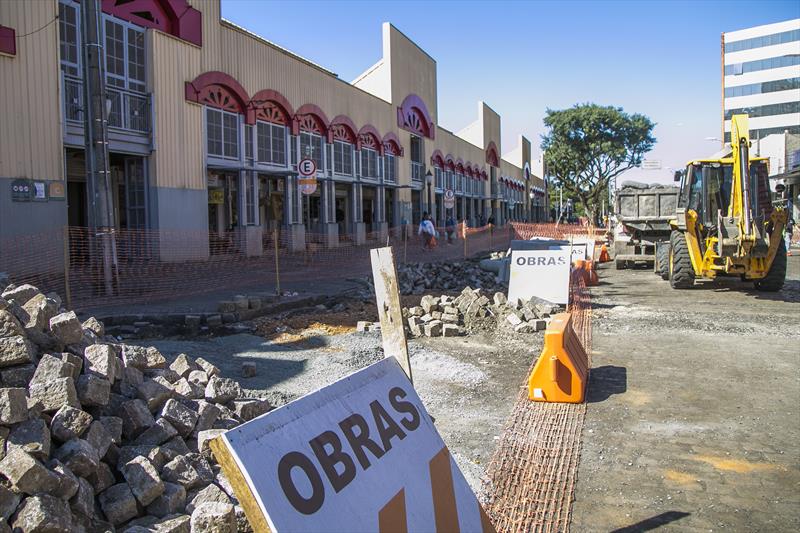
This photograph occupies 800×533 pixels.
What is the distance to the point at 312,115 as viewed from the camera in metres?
27.0

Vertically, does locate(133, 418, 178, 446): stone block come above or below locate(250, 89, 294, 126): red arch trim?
Result: below

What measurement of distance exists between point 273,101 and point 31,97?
10629 mm

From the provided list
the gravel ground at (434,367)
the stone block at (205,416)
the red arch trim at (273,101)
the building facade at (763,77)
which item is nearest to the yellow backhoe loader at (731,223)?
the gravel ground at (434,367)

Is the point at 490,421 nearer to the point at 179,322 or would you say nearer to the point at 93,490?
the point at 93,490

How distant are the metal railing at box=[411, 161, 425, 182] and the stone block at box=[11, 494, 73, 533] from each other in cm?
3666

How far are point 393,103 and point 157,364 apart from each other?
3183 cm

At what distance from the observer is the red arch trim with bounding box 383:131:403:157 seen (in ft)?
113

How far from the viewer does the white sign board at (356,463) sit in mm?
1867

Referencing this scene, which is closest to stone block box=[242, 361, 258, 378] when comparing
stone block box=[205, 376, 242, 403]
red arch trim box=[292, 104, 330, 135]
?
stone block box=[205, 376, 242, 403]

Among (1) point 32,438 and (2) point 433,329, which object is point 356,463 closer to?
(1) point 32,438

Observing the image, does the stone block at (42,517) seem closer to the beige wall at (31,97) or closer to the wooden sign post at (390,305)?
the wooden sign post at (390,305)

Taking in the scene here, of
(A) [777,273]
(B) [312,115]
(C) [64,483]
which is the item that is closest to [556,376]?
(C) [64,483]

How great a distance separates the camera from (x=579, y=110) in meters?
60.1

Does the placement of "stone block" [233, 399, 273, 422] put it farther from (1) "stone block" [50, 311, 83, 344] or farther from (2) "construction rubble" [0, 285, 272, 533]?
(1) "stone block" [50, 311, 83, 344]
